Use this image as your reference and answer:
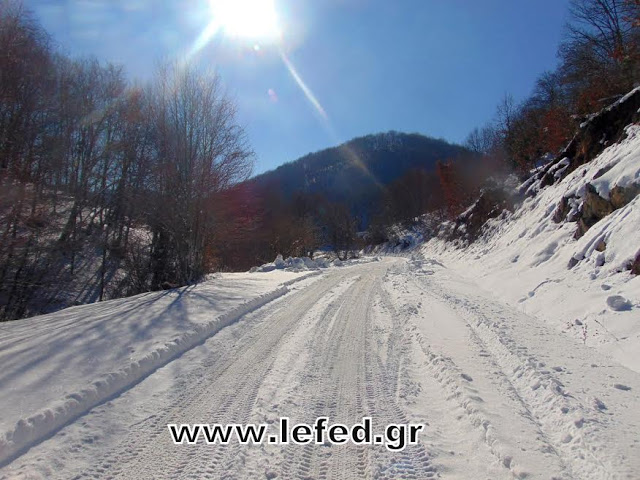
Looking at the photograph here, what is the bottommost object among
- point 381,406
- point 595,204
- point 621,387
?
point 621,387

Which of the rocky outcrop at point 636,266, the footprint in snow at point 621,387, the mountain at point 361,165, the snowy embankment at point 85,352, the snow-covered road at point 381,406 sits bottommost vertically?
the footprint in snow at point 621,387

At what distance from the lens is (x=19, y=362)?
488cm

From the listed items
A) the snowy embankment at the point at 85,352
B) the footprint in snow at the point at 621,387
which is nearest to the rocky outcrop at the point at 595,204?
the footprint in snow at the point at 621,387

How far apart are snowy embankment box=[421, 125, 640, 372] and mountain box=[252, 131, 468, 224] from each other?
3389 inches

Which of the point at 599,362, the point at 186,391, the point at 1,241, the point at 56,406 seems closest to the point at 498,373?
the point at 599,362

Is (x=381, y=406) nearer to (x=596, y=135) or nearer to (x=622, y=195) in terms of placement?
(x=622, y=195)

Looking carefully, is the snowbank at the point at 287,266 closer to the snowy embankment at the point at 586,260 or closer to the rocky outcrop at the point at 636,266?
the snowy embankment at the point at 586,260

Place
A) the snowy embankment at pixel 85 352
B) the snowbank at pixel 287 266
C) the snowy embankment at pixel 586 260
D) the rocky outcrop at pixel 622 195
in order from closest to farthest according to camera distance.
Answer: the snowy embankment at pixel 85 352 < the snowy embankment at pixel 586 260 < the rocky outcrop at pixel 622 195 < the snowbank at pixel 287 266

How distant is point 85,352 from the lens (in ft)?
17.4

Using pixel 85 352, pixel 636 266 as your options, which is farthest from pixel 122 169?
pixel 636 266

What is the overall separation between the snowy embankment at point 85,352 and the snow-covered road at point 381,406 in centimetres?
21

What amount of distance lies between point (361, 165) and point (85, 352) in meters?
124

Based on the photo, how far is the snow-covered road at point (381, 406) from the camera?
9.48 ft

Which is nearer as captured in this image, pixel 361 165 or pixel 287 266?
pixel 287 266
